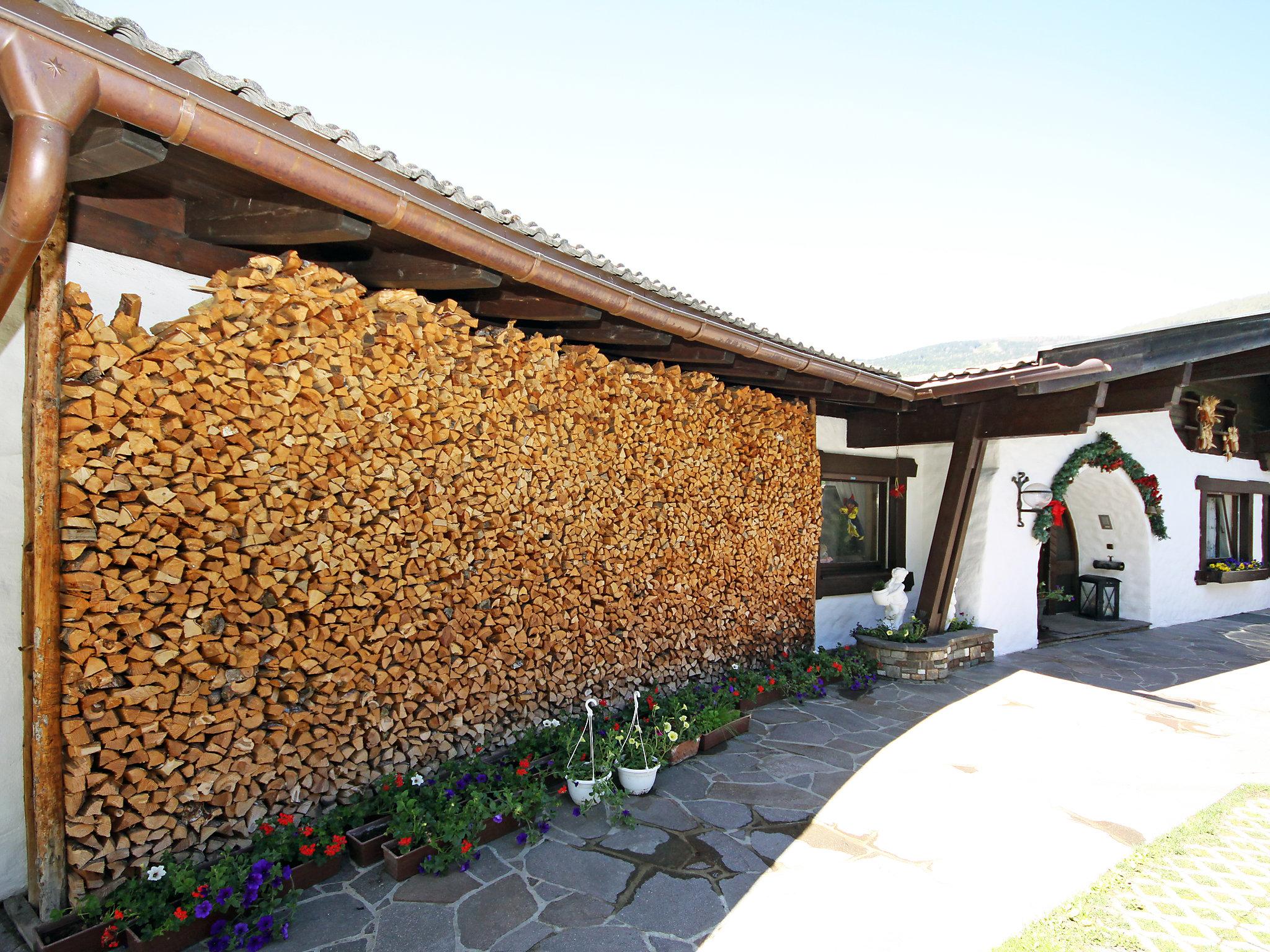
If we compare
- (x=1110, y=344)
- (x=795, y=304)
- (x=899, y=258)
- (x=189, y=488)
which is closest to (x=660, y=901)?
(x=189, y=488)

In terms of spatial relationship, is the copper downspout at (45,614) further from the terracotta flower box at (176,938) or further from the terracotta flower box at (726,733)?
the terracotta flower box at (726,733)

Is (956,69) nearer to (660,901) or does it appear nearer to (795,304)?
(660,901)

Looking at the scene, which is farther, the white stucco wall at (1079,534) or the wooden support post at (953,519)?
the white stucco wall at (1079,534)

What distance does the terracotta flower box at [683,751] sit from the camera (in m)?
4.36

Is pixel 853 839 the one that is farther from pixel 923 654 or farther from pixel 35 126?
pixel 35 126

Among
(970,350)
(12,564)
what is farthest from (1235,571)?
(970,350)

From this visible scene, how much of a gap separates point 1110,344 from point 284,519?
661 centimetres

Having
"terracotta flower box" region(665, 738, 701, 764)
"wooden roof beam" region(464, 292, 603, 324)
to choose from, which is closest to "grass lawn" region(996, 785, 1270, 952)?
"terracotta flower box" region(665, 738, 701, 764)

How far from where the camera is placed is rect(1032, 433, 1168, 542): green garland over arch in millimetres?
7848

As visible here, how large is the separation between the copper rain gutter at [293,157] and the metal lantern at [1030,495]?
6.02 metres

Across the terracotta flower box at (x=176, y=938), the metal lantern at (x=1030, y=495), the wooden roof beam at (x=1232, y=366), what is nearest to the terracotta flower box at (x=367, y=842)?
the terracotta flower box at (x=176, y=938)

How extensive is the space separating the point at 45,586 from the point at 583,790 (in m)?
2.64

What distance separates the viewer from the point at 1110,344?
19.1 feet

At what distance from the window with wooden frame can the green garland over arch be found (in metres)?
1.65
